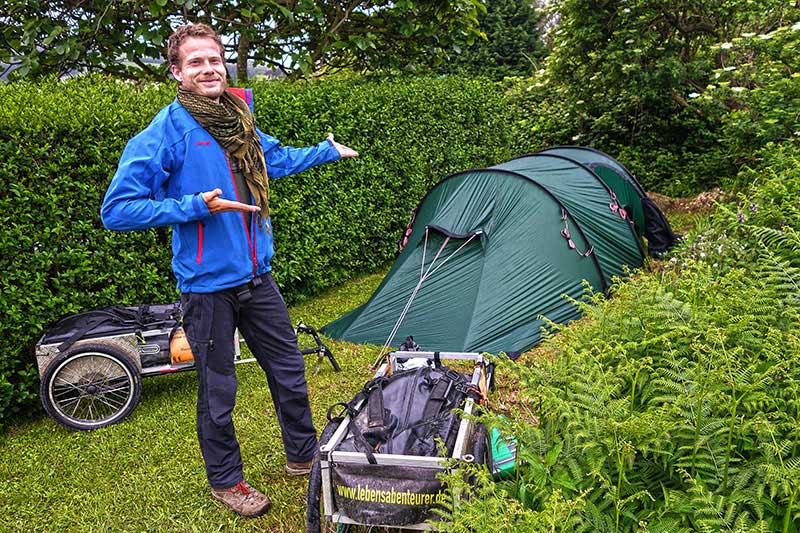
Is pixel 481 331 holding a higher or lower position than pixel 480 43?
lower

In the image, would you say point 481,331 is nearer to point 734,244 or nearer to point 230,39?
point 734,244

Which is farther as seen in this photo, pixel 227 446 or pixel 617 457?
pixel 227 446

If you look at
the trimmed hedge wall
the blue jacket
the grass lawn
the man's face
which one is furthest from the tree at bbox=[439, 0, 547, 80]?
the blue jacket

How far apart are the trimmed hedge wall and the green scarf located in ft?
6.03

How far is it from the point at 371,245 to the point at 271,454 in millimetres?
3951

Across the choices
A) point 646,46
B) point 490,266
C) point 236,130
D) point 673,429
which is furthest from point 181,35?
point 646,46

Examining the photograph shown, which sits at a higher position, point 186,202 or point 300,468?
point 186,202

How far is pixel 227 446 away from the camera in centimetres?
289

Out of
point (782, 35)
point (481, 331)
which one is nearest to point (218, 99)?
point (481, 331)

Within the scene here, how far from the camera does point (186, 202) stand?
2.53 meters

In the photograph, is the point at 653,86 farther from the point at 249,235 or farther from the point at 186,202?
the point at 186,202

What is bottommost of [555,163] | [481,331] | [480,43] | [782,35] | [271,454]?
[271,454]

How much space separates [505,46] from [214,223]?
13.8 meters

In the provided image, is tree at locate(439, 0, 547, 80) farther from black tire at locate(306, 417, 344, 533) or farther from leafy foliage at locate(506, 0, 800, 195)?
black tire at locate(306, 417, 344, 533)
